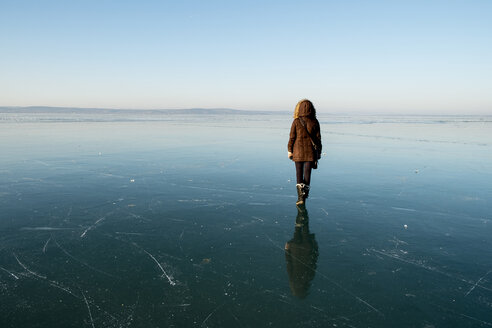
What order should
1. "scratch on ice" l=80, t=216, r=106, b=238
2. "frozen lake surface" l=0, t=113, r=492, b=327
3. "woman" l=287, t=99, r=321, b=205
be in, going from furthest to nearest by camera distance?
"woman" l=287, t=99, r=321, b=205
"scratch on ice" l=80, t=216, r=106, b=238
"frozen lake surface" l=0, t=113, r=492, b=327

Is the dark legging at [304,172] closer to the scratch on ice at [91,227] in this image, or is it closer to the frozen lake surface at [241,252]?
the frozen lake surface at [241,252]

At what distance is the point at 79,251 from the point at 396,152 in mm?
15000

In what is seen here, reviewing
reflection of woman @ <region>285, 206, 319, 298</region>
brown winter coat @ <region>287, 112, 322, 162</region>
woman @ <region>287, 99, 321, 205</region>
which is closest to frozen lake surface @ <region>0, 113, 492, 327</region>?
reflection of woman @ <region>285, 206, 319, 298</region>

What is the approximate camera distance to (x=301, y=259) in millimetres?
4152

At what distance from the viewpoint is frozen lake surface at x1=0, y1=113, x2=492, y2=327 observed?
3066 mm

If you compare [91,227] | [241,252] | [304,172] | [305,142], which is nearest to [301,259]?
[241,252]

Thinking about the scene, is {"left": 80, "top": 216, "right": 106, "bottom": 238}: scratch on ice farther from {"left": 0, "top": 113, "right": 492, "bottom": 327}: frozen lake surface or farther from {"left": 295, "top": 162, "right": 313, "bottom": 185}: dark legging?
{"left": 295, "top": 162, "right": 313, "bottom": 185}: dark legging

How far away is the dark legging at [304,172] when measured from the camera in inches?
255

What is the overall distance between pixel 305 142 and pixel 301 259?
3016 millimetres

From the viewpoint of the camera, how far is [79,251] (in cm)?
434

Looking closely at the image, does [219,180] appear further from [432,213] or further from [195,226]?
[432,213]

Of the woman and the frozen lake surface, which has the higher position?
the woman

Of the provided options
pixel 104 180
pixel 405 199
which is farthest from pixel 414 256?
pixel 104 180

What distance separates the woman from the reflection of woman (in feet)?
3.91
